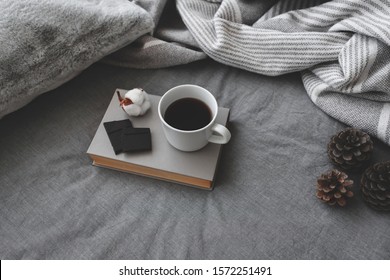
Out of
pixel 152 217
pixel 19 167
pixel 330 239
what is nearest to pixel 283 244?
pixel 330 239

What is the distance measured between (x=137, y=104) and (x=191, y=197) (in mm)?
185

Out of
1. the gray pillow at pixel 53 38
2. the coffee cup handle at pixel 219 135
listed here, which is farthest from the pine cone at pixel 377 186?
the gray pillow at pixel 53 38

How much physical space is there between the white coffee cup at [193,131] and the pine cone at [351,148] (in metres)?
0.19

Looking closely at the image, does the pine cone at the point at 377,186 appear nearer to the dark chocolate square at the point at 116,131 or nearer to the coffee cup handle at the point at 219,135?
the coffee cup handle at the point at 219,135

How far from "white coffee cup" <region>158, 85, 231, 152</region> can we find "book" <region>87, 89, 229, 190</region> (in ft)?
0.06

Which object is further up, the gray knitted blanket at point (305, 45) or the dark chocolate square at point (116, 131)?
the gray knitted blanket at point (305, 45)

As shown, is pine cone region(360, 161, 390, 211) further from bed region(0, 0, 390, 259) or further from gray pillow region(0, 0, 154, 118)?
gray pillow region(0, 0, 154, 118)

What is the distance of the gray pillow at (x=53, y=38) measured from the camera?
552 mm

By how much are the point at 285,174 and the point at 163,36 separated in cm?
38

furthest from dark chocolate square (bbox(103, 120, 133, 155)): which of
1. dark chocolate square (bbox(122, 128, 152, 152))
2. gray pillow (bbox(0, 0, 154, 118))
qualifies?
gray pillow (bbox(0, 0, 154, 118))

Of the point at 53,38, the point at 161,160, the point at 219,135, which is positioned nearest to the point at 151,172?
the point at 161,160

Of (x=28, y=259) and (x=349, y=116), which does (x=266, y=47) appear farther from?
(x=28, y=259)

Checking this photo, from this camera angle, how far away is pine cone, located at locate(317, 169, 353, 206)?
1.70 ft

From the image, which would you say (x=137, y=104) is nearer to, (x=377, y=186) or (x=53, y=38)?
(x=53, y=38)
